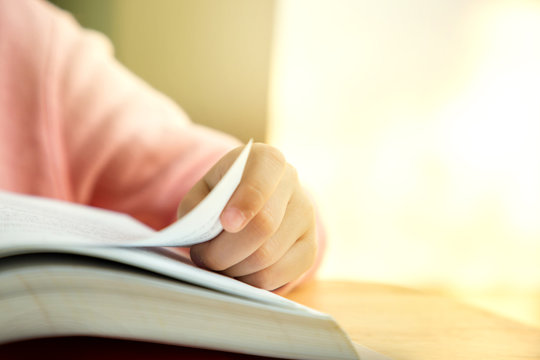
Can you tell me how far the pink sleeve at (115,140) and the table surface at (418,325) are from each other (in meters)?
0.28

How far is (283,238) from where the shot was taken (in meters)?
0.31

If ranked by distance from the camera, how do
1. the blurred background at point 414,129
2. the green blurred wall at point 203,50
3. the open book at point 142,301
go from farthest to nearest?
the blurred background at point 414,129 → the green blurred wall at point 203,50 → the open book at point 142,301

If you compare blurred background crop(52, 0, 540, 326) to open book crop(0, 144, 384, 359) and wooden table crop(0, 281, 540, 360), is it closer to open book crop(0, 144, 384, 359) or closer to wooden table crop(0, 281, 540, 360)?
wooden table crop(0, 281, 540, 360)

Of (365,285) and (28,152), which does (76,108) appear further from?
(365,285)

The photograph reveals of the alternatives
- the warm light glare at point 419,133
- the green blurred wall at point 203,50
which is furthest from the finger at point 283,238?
the warm light glare at point 419,133

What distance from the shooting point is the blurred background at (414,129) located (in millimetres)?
1709

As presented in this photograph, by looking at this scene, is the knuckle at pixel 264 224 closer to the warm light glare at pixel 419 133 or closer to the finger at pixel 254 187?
the finger at pixel 254 187

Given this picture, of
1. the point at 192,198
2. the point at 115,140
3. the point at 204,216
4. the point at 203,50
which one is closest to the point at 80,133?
the point at 115,140

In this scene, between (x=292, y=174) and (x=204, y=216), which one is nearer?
(x=204, y=216)

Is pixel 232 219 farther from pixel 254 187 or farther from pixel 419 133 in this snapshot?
pixel 419 133

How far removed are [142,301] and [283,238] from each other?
139 millimetres

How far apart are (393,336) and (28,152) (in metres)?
0.64

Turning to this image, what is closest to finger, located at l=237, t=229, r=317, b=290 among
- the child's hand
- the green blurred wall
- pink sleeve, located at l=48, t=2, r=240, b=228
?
the child's hand

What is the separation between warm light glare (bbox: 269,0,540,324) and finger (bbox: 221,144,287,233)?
1.33 metres
